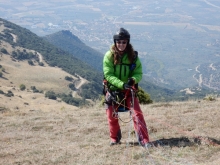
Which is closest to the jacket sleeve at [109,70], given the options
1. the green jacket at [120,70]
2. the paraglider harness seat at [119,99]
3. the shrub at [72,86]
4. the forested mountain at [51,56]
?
the green jacket at [120,70]

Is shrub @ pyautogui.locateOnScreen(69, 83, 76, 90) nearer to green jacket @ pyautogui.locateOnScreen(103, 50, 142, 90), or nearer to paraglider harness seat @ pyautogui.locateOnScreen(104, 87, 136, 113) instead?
paraglider harness seat @ pyautogui.locateOnScreen(104, 87, 136, 113)

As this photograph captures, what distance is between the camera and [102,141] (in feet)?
27.3

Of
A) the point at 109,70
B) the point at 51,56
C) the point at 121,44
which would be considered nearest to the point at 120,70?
the point at 109,70

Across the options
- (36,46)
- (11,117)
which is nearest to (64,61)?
(36,46)

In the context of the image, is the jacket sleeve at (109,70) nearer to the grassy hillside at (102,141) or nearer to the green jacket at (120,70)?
the green jacket at (120,70)

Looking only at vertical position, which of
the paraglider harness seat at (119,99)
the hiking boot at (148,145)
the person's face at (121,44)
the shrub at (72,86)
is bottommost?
the shrub at (72,86)

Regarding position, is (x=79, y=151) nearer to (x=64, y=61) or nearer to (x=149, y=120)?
(x=149, y=120)

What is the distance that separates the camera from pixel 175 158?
601 cm

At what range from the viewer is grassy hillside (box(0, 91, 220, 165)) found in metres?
6.29

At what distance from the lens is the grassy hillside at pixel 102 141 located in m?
6.29

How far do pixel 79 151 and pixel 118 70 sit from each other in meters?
2.21

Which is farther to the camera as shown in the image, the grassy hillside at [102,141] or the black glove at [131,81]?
the black glove at [131,81]


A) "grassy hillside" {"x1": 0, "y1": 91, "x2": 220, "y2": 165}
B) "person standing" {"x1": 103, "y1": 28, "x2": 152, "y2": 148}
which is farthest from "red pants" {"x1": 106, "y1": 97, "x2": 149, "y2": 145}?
"grassy hillside" {"x1": 0, "y1": 91, "x2": 220, "y2": 165}

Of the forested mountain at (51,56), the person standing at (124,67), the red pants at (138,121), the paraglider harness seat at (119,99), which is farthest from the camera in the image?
the forested mountain at (51,56)
